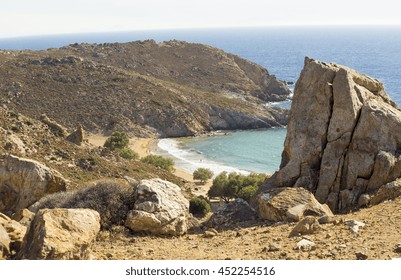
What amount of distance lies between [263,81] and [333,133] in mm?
121144

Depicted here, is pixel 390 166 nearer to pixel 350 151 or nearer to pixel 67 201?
pixel 350 151

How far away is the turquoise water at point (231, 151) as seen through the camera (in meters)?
69.9

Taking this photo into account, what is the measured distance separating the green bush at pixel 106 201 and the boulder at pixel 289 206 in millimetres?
5103

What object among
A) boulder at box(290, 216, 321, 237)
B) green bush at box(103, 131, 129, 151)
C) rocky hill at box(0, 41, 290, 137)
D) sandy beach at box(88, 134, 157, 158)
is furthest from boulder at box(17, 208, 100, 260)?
rocky hill at box(0, 41, 290, 137)

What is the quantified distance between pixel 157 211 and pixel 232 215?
3.94 metres

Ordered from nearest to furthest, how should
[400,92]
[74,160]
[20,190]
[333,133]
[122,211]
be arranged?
[122,211] < [333,133] < [20,190] < [74,160] < [400,92]

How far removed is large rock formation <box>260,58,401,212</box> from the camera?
20.4m

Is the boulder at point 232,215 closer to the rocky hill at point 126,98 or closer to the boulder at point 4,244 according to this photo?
the boulder at point 4,244

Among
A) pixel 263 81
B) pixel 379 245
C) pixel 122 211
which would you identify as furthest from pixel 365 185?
pixel 263 81

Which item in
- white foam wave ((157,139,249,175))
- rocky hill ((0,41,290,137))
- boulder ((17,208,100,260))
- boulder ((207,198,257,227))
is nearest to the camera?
boulder ((17,208,100,260))

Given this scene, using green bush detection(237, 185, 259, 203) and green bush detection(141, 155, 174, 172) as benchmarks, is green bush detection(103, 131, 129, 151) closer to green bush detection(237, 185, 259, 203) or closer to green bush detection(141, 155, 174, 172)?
green bush detection(141, 155, 174, 172)

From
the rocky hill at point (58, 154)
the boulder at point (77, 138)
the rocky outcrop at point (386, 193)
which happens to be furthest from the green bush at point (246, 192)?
the rocky outcrop at point (386, 193)

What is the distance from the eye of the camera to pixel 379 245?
12.3 m

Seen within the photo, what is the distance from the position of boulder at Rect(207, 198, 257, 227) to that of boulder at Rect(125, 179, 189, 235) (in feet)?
6.26
